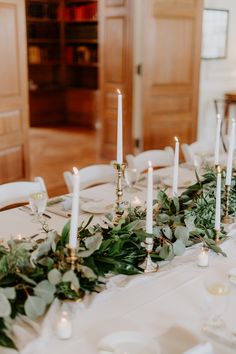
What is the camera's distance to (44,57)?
8281mm

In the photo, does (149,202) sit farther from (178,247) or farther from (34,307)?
(34,307)

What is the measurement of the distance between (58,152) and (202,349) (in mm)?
5364

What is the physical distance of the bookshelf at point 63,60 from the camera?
7953 mm

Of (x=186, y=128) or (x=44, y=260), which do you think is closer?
(x=44, y=260)

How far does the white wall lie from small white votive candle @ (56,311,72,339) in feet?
16.3

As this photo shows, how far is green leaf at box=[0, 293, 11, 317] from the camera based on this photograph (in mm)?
1146

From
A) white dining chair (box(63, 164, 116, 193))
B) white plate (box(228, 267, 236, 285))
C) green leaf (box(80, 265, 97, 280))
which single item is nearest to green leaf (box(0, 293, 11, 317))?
green leaf (box(80, 265, 97, 280))

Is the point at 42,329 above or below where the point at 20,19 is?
below

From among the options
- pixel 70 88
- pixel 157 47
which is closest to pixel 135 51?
pixel 157 47

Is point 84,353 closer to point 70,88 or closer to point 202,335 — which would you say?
point 202,335

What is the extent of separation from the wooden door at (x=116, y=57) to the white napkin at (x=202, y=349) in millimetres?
4361

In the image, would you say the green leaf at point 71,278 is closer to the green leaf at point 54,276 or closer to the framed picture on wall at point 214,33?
the green leaf at point 54,276

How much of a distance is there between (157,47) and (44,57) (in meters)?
3.71

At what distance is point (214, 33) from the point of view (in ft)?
19.1
